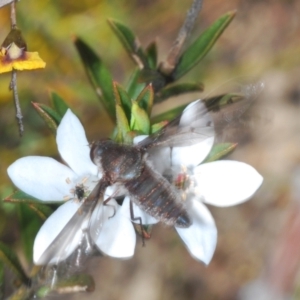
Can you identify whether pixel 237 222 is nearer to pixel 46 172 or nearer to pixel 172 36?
pixel 172 36

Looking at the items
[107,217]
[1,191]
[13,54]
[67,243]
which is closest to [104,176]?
[107,217]

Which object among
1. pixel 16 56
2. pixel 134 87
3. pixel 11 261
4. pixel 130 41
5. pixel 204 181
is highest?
pixel 16 56

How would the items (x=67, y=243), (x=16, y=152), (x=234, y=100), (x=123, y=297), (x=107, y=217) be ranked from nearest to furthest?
→ (x=67, y=243) → (x=107, y=217) → (x=234, y=100) → (x=16, y=152) → (x=123, y=297)

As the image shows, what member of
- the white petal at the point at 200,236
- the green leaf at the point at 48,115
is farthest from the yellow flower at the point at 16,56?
the white petal at the point at 200,236

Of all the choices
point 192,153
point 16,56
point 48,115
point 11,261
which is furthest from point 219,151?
point 11,261

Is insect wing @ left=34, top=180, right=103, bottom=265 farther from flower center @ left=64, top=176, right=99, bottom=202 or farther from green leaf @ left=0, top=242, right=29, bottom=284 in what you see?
green leaf @ left=0, top=242, right=29, bottom=284

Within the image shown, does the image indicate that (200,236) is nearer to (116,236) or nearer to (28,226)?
(116,236)
